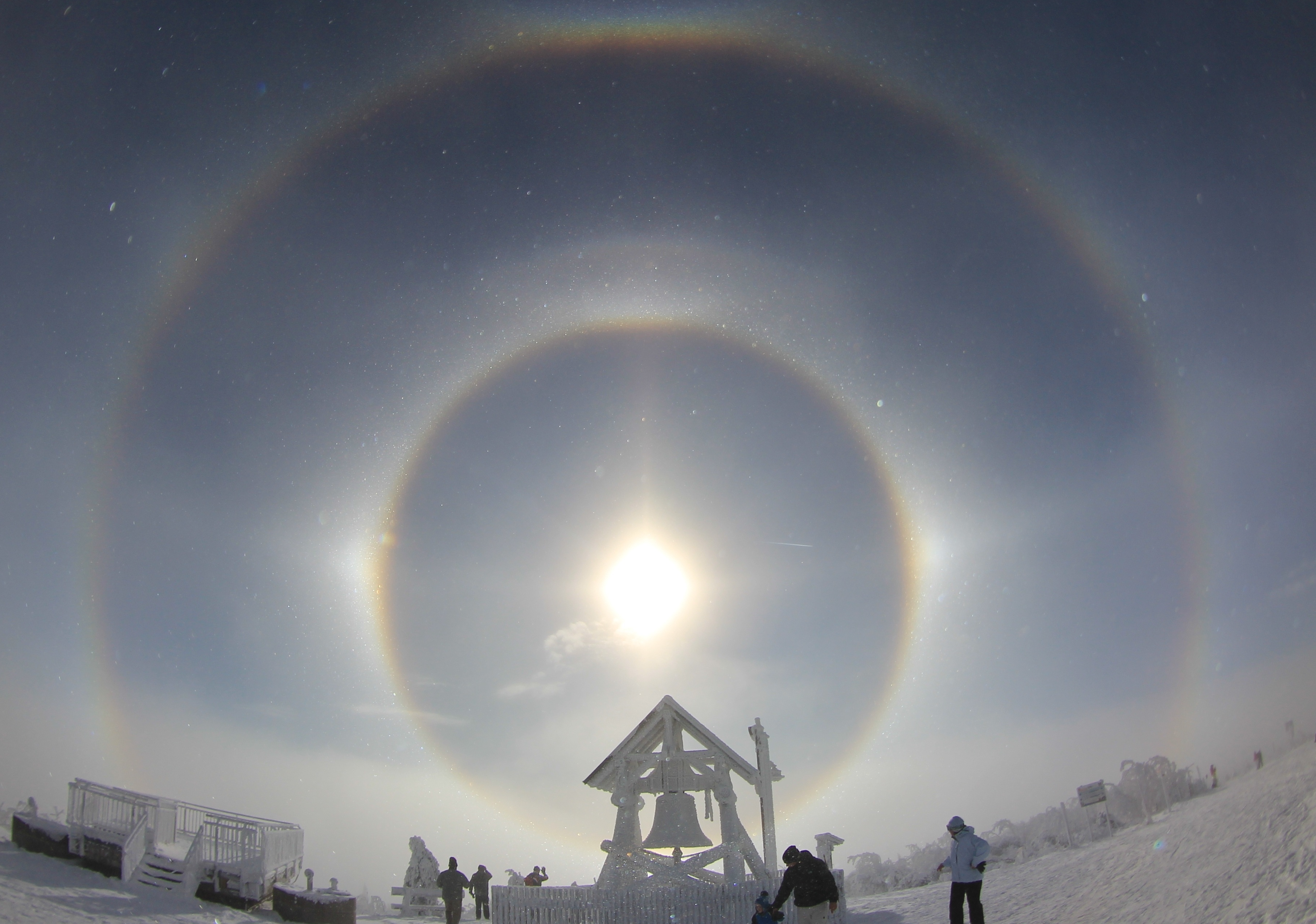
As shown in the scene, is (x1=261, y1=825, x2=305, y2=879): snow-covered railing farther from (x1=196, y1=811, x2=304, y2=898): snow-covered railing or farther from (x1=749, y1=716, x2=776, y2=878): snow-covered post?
(x1=749, y1=716, x2=776, y2=878): snow-covered post

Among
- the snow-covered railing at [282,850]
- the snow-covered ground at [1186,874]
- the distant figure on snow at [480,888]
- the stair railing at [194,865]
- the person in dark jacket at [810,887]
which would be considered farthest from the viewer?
the distant figure on snow at [480,888]

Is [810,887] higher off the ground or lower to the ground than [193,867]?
lower

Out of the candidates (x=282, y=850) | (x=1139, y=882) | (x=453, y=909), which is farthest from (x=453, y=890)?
(x=1139, y=882)

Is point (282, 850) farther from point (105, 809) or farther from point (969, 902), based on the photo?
point (969, 902)

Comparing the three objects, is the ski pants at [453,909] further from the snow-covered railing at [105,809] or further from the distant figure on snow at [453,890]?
the snow-covered railing at [105,809]

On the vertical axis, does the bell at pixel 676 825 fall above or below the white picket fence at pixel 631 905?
above

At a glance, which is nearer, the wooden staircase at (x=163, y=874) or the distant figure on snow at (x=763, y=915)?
the distant figure on snow at (x=763, y=915)

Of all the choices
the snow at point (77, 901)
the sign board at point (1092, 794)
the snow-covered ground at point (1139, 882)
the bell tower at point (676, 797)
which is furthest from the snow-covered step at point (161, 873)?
the sign board at point (1092, 794)

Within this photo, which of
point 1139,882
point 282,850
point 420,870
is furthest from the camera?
point 420,870

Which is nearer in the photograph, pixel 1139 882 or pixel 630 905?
pixel 1139 882
